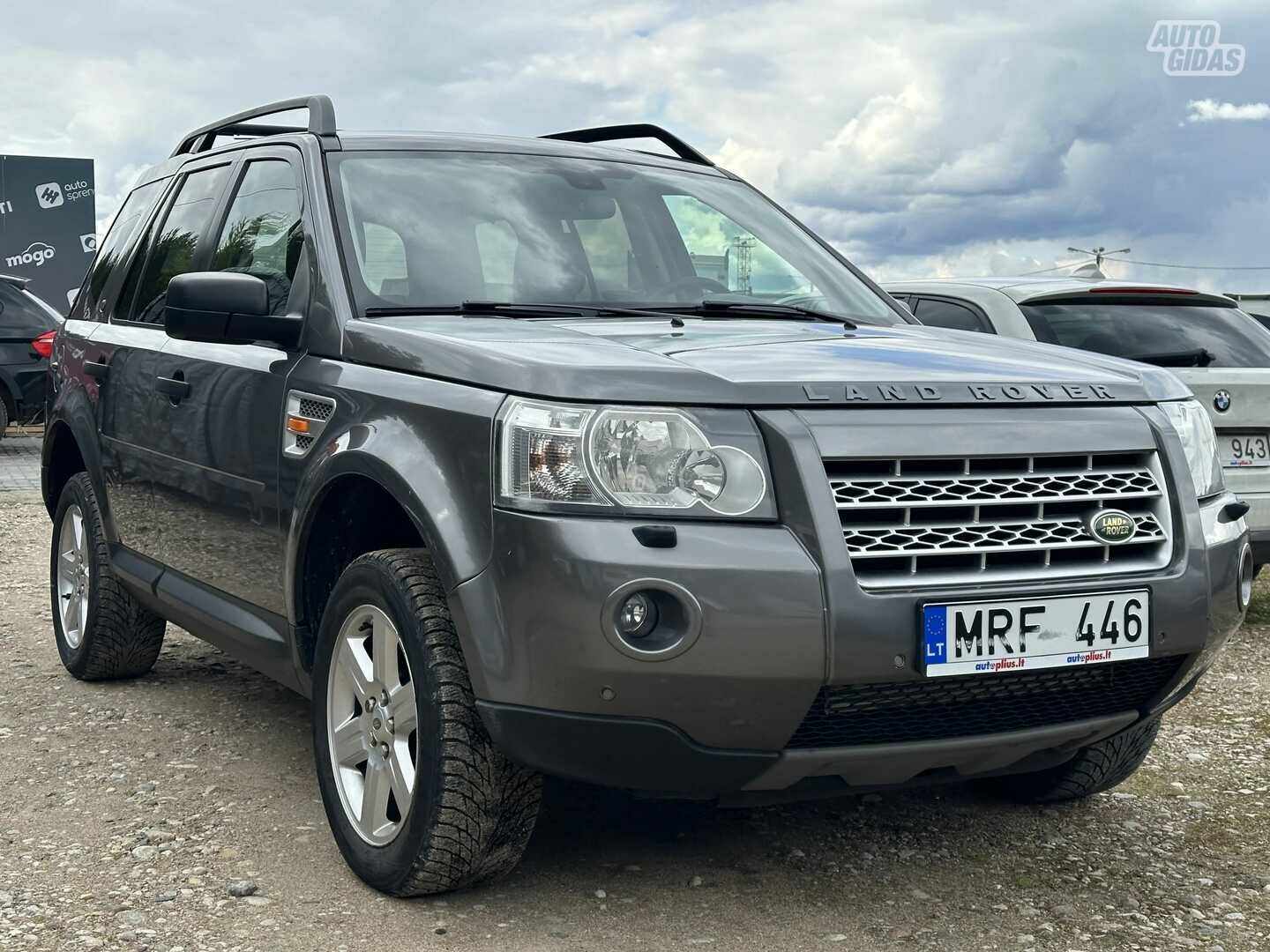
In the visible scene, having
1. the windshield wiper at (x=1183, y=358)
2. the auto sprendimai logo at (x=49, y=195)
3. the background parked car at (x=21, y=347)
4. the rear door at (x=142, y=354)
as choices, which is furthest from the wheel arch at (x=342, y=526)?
the auto sprendimai logo at (x=49, y=195)

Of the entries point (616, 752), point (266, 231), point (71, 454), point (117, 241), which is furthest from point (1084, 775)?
point (117, 241)

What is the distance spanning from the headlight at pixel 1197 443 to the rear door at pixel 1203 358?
270 centimetres

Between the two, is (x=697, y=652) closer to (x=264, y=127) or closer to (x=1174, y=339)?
(x=264, y=127)

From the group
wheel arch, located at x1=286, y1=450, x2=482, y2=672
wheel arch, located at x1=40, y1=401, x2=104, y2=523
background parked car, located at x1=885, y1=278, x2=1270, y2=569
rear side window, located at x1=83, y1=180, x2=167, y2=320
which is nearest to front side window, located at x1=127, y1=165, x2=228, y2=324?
rear side window, located at x1=83, y1=180, x2=167, y2=320

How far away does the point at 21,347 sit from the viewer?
15508 millimetres

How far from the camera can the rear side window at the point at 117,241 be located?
5.51 meters

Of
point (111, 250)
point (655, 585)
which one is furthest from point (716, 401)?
point (111, 250)

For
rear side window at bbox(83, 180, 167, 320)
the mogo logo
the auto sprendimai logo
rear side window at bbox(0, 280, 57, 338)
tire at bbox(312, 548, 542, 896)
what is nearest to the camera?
tire at bbox(312, 548, 542, 896)

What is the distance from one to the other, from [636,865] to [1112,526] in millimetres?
1374

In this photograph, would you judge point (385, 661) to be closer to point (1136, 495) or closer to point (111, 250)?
point (1136, 495)

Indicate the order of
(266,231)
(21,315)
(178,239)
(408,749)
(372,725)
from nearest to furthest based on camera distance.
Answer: (408,749), (372,725), (266,231), (178,239), (21,315)

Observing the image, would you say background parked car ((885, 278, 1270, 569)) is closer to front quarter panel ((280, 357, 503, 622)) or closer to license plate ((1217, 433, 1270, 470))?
license plate ((1217, 433, 1270, 470))

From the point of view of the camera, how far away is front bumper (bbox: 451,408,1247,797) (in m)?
2.76

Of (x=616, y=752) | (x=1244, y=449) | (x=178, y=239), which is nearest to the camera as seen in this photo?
(x=616, y=752)
